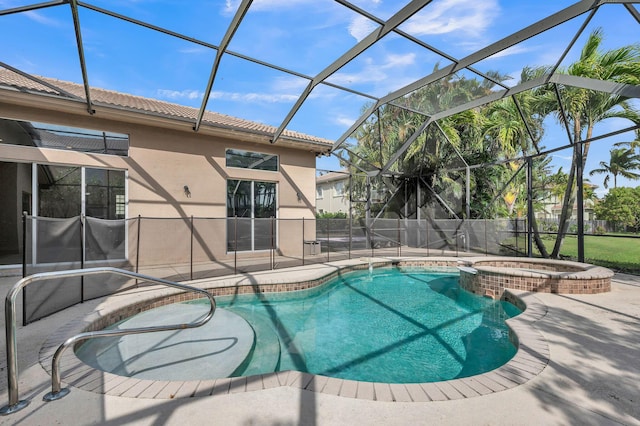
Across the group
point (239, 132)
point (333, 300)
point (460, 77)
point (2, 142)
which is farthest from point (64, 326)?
point (460, 77)

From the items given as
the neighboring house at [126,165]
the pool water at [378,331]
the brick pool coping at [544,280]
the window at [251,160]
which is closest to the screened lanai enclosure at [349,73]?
the neighboring house at [126,165]

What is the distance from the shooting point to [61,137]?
7309 millimetres

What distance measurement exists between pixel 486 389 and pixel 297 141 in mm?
9056

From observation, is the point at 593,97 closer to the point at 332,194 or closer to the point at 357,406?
the point at 357,406

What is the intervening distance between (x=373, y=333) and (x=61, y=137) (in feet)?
27.9

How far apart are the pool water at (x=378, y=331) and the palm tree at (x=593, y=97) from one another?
20.2 ft

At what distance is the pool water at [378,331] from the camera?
12.1 ft

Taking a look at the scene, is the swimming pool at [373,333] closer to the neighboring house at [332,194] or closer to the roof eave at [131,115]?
the roof eave at [131,115]

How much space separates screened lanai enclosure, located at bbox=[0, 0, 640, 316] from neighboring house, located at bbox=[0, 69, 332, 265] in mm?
180

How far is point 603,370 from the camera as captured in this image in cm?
281

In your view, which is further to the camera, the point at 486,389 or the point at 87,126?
the point at 87,126

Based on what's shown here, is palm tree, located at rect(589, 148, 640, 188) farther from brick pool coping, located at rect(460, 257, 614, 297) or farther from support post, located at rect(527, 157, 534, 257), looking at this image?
brick pool coping, located at rect(460, 257, 614, 297)

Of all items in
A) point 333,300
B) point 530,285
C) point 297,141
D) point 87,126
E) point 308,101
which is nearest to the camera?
point 530,285

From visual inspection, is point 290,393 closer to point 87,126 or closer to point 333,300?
point 333,300
